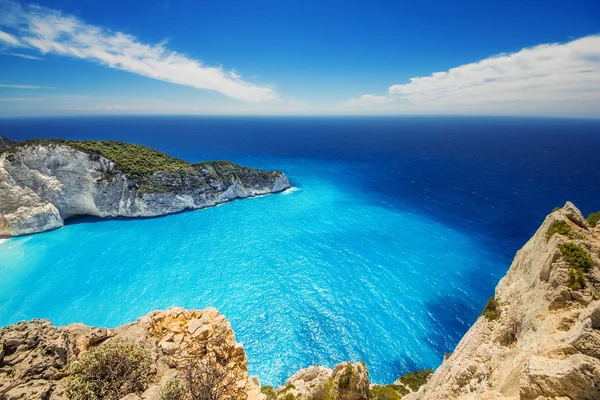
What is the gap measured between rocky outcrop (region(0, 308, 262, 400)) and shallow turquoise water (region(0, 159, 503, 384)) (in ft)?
55.7

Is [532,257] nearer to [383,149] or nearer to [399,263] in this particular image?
[399,263]

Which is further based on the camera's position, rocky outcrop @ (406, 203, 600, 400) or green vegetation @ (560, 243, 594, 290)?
green vegetation @ (560, 243, 594, 290)

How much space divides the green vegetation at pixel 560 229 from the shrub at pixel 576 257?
2.59 meters

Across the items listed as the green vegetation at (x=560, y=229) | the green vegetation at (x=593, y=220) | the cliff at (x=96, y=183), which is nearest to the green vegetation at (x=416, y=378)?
the green vegetation at (x=560, y=229)

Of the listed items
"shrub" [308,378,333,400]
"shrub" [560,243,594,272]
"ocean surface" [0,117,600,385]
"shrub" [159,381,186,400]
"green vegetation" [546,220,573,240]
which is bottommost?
"ocean surface" [0,117,600,385]

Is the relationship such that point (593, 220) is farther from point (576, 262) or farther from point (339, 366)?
point (339, 366)

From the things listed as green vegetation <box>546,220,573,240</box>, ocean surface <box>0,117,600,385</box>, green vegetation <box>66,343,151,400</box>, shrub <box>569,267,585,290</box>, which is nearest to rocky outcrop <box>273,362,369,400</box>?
green vegetation <box>66,343,151,400</box>

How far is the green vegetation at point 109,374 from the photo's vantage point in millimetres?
9766

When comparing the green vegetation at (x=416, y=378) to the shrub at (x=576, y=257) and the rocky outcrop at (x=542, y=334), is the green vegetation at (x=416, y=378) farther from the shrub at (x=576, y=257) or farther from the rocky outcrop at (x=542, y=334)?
the shrub at (x=576, y=257)

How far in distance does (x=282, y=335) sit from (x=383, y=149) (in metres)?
142

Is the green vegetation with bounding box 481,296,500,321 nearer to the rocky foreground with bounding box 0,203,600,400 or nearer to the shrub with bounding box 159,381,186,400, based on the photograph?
the rocky foreground with bounding box 0,203,600,400

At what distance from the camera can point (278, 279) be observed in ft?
133

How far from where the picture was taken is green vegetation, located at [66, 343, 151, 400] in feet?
32.0

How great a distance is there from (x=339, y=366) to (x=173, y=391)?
9272mm
